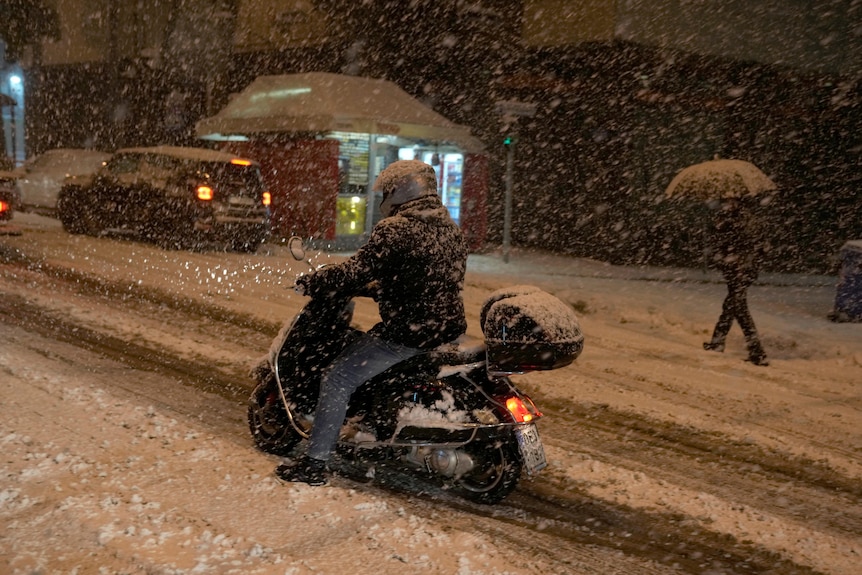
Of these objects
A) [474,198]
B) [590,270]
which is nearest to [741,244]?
[590,270]

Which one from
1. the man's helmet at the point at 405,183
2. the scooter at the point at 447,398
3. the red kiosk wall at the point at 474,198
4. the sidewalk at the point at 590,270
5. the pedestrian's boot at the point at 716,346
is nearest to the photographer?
the scooter at the point at 447,398

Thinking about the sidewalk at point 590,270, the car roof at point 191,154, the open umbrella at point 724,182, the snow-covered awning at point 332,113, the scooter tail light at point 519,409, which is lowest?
the sidewalk at point 590,270

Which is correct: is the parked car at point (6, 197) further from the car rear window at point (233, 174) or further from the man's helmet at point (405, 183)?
the man's helmet at point (405, 183)

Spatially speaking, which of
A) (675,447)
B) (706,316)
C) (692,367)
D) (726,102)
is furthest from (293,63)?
(675,447)

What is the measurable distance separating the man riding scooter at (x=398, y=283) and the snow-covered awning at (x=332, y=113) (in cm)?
1272

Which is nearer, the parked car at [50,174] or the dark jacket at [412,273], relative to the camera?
the dark jacket at [412,273]

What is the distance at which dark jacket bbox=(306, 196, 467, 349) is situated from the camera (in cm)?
436

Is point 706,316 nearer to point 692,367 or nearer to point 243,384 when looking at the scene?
point 692,367

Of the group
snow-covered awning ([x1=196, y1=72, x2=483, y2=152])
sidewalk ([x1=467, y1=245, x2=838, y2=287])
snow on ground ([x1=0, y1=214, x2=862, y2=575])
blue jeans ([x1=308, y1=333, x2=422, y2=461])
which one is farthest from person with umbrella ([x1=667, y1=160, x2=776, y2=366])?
snow-covered awning ([x1=196, y1=72, x2=483, y2=152])

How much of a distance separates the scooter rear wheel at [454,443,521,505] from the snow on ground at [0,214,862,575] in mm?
267

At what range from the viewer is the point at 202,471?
4785 millimetres

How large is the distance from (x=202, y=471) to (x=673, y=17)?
15592mm

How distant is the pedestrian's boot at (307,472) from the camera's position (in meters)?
4.64

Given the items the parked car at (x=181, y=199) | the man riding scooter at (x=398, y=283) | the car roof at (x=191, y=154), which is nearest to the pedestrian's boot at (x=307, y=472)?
the man riding scooter at (x=398, y=283)
